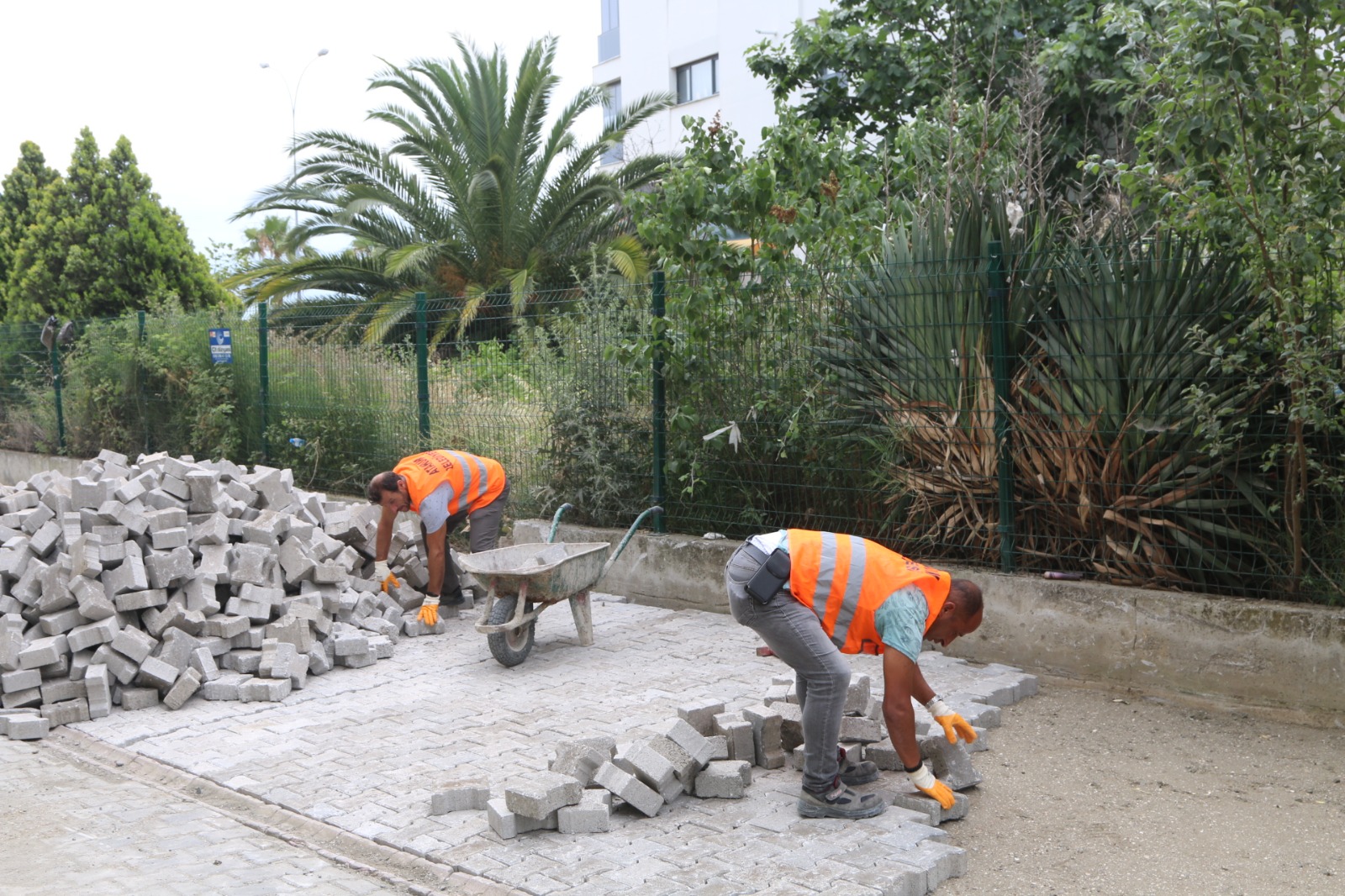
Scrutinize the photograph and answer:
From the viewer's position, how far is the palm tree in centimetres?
1981

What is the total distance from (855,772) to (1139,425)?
2.89m

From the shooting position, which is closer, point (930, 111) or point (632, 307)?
point (632, 307)

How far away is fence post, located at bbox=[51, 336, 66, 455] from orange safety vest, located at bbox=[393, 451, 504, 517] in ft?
36.4

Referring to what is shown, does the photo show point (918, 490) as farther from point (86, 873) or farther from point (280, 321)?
point (280, 321)

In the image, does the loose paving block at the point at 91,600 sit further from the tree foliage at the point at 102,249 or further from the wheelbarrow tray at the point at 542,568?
the tree foliage at the point at 102,249

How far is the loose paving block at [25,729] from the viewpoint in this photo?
21.0 feet

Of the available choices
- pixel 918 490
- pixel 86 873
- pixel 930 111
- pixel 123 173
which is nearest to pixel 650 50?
pixel 123 173

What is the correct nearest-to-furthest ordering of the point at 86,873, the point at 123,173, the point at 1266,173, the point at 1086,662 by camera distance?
the point at 86,873
the point at 1266,173
the point at 1086,662
the point at 123,173

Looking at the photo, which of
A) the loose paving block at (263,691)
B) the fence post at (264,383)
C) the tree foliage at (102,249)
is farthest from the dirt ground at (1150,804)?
the tree foliage at (102,249)

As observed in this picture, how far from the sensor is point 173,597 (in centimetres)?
746

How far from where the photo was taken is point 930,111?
1291cm

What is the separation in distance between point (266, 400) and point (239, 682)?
A: 7.07 metres

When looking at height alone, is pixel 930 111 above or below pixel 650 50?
below

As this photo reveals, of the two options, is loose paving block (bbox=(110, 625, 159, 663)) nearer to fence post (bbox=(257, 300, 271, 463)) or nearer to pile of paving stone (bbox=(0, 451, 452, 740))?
pile of paving stone (bbox=(0, 451, 452, 740))
